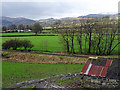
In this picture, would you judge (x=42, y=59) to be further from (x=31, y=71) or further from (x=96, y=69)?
(x=96, y=69)

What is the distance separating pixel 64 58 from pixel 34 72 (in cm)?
1130

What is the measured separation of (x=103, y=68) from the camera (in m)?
21.5

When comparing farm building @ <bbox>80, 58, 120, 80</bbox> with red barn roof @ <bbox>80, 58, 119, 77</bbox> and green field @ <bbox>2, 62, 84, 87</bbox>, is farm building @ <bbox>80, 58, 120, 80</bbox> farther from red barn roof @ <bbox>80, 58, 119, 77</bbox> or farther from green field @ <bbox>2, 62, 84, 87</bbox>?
green field @ <bbox>2, 62, 84, 87</bbox>

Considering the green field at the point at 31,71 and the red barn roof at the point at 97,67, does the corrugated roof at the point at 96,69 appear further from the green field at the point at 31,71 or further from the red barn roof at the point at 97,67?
the green field at the point at 31,71

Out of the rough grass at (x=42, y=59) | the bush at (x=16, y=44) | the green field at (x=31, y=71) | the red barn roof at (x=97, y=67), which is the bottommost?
the green field at (x=31, y=71)

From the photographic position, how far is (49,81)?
22.4 metres

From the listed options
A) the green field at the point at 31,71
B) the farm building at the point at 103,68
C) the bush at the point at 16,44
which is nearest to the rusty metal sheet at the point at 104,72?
the farm building at the point at 103,68

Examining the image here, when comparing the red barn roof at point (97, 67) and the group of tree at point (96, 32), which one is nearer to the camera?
the red barn roof at point (97, 67)

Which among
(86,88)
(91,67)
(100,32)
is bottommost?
(86,88)

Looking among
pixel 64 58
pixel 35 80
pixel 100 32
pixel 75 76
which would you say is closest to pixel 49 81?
pixel 35 80

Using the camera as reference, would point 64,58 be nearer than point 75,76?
No

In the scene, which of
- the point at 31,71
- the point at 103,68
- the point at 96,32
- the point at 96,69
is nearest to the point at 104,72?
the point at 103,68

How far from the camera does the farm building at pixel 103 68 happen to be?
2053 centimetres

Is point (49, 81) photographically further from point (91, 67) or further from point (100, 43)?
point (100, 43)
